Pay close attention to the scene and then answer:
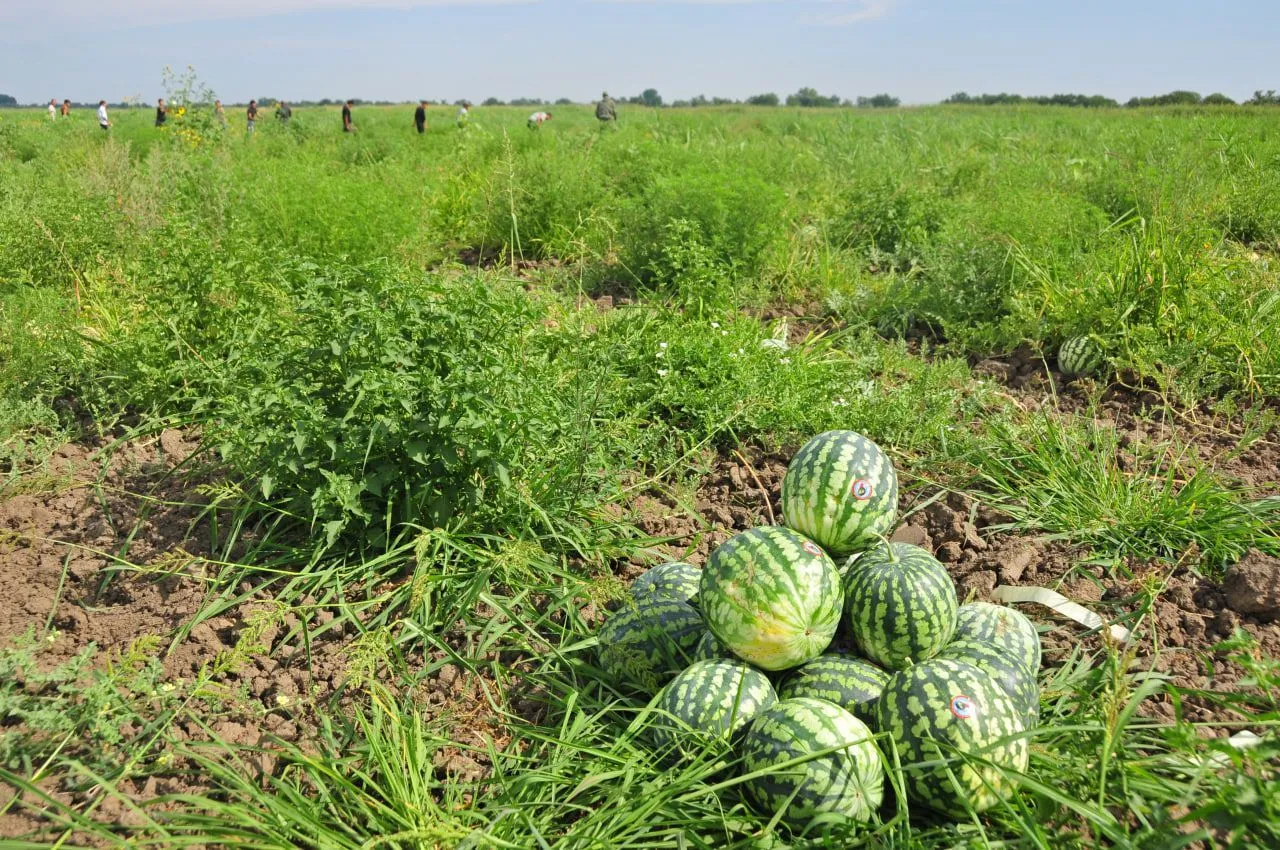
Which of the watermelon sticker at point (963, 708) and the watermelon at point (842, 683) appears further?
the watermelon at point (842, 683)

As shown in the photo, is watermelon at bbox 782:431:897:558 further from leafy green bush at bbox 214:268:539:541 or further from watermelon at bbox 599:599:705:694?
leafy green bush at bbox 214:268:539:541

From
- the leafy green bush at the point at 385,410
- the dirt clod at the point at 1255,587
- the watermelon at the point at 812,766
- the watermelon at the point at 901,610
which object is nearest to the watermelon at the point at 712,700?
the watermelon at the point at 812,766

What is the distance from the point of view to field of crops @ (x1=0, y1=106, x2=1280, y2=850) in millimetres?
2041

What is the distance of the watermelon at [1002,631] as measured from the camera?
239 cm

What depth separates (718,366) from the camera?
14.0 feet

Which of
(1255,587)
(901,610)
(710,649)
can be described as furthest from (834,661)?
(1255,587)

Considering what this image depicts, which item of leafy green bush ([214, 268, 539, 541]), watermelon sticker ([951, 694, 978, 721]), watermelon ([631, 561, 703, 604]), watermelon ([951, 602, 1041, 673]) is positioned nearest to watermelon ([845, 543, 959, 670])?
watermelon ([951, 602, 1041, 673])

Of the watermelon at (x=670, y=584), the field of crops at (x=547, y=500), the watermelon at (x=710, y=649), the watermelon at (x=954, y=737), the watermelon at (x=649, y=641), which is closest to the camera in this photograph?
the watermelon at (x=954, y=737)

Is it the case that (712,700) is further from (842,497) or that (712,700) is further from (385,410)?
(385,410)

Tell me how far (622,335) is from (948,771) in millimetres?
2861

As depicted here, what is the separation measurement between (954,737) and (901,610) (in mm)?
373

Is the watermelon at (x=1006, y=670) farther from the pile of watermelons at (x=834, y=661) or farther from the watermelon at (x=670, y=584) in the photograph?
the watermelon at (x=670, y=584)

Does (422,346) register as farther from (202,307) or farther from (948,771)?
(948,771)

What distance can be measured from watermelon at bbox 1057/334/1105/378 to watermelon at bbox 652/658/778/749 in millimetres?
3355
